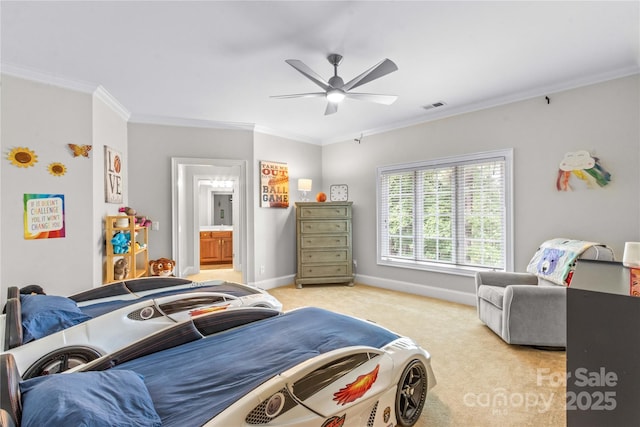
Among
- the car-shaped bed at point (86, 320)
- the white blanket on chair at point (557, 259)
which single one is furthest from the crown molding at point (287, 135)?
the white blanket on chair at point (557, 259)

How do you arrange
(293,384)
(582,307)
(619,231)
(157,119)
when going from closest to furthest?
(582,307) → (293,384) → (619,231) → (157,119)

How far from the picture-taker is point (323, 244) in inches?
203

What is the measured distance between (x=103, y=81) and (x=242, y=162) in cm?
200

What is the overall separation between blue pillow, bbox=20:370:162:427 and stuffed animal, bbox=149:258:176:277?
298 cm

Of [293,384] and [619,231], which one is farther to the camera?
[619,231]

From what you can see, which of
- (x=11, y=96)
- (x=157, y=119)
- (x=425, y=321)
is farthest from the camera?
(x=157, y=119)

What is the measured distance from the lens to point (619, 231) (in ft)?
9.66

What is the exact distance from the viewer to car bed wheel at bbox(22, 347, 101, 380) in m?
1.54

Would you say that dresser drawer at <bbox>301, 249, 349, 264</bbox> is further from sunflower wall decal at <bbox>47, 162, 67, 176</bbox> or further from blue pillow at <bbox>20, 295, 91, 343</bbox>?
blue pillow at <bbox>20, 295, 91, 343</bbox>

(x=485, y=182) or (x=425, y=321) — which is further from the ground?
(x=485, y=182)

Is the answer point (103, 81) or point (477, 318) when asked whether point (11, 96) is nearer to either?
point (103, 81)

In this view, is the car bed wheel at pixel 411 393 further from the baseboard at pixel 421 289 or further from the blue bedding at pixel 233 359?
the baseboard at pixel 421 289

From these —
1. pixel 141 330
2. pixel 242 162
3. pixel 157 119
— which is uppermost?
pixel 157 119

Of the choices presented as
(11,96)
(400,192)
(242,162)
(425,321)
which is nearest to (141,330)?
(11,96)
